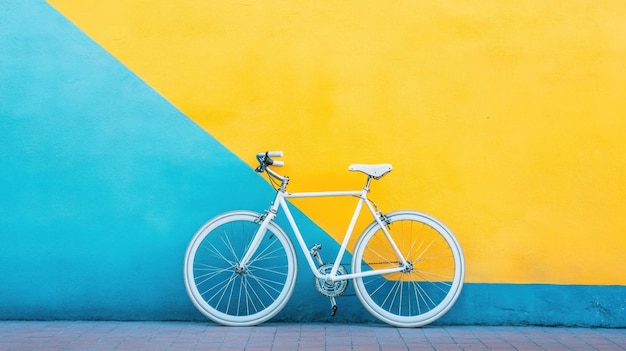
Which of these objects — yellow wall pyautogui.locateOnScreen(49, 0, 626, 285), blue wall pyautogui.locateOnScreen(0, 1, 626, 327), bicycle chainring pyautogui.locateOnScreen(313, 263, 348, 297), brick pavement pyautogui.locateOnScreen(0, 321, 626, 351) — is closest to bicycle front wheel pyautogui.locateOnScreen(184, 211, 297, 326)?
blue wall pyautogui.locateOnScreen(0, 1, 626, 327)

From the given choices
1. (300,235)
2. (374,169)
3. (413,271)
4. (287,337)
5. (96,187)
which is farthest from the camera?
(96,187)

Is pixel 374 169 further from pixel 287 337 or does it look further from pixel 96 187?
pixel 96 187

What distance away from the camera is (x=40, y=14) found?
6070mm

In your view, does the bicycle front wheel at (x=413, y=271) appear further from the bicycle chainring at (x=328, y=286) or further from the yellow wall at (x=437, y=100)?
the bicycle chainring at (x=328, y=286)

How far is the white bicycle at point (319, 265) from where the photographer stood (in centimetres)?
571

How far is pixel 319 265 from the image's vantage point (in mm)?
5785

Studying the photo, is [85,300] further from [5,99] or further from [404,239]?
[404,239]

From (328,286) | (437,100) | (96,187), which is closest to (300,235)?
(328,286)

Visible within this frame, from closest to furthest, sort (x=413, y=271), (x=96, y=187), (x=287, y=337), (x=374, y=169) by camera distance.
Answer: (x=287, y=337) < (x=374, y=169) < (x=413, y=271) < (x=96, y=187)

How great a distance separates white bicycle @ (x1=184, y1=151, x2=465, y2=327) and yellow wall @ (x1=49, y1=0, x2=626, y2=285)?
0.25 metres

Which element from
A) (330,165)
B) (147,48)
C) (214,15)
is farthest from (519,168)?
(147,48)

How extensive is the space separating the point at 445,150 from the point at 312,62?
1220mm

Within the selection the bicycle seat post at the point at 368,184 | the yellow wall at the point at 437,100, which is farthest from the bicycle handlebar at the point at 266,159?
the bicycle seat post at the point at 368,184

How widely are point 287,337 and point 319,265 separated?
2.18 ft
